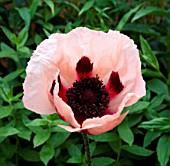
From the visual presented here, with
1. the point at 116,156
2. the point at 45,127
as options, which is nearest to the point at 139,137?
the point at 116,156

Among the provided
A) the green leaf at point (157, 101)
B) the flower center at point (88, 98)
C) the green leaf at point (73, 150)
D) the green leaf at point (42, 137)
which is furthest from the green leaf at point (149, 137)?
the flower center at point (88, 98)

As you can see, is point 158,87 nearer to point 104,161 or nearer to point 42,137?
point 104,161

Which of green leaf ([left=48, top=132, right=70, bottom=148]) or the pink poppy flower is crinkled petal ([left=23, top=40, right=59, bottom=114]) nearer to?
the pink poppy flower

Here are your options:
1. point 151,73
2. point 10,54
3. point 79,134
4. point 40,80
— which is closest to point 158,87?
point 151,73

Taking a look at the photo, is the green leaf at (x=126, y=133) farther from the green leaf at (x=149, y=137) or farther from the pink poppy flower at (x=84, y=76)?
the pink poppy flower at (x=84, y=76)

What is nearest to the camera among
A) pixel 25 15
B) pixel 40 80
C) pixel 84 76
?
pixel 40 80

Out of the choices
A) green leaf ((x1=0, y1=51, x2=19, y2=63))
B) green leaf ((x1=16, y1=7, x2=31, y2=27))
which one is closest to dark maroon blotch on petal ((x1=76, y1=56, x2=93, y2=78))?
green leaf ((x1=0, y1=51, x2=19, y2=63))
